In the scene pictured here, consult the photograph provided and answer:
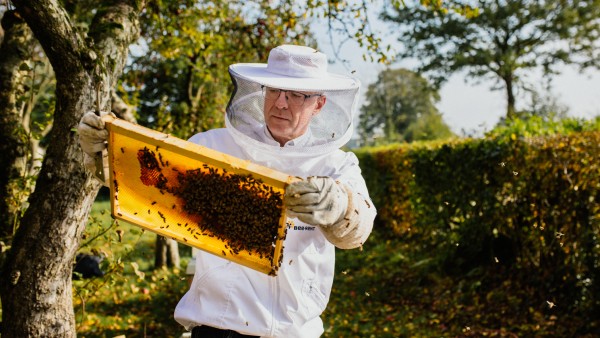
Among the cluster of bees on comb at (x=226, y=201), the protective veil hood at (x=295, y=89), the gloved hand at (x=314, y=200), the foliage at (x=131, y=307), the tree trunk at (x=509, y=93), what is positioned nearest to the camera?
the gloved hand at (x=314, y=200)

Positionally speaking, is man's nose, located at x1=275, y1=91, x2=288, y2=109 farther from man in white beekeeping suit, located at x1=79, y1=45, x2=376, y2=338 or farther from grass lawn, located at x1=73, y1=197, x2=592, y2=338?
grass lawn, located at x1=73, y1=197, x2=592, y2=338

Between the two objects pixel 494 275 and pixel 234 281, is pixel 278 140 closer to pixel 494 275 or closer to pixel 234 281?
pixel 234 281

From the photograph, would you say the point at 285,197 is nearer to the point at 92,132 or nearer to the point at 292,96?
the point at 292,96

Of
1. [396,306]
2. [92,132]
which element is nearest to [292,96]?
[92,132]

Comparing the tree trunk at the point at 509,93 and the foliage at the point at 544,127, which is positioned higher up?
the foliage at the point at 544,127

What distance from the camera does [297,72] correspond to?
2.49 m

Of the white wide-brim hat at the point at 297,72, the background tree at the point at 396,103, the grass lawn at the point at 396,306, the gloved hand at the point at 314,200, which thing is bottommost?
the background tree at the point at 396,103

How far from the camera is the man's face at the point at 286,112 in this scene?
2473 mm

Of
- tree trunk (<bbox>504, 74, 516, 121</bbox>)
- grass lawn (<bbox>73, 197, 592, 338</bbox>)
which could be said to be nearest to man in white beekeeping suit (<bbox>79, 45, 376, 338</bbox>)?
grass lawn (<bbox>73, 197, 592, 338</bbox>)

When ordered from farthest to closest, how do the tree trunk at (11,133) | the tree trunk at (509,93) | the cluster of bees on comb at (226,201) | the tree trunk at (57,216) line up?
the tree trunk at (509,93), the tree trunk at (11,133), the tree trunk at (57,216), the cluster of bees on comb at (226,201)

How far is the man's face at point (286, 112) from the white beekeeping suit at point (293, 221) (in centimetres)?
2

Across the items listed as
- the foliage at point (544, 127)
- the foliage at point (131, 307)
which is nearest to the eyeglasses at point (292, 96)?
the foliage at point (131, 307)

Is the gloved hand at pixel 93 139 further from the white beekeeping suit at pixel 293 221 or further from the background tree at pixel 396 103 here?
the background tree at pixel 396 103

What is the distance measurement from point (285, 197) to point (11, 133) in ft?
9.83
